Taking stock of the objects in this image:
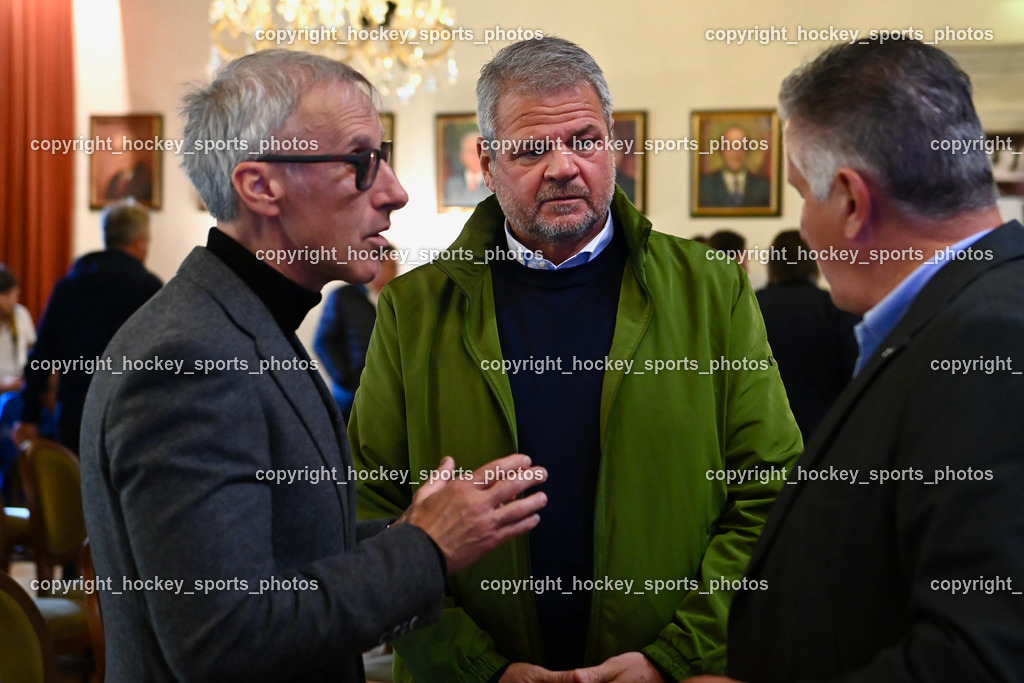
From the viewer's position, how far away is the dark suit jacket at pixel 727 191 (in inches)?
269

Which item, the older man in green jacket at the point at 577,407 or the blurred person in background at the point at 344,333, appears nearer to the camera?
the older man in green jacket at the point at 577,407

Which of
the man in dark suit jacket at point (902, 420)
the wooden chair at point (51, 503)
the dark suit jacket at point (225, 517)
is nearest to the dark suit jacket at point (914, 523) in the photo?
the man in dark suit jacket at point (902, 420)

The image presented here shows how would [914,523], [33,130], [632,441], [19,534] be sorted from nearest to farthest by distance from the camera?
[914,523] < [632,441] < [19,534] < [33,130]

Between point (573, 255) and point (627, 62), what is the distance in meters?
5.37

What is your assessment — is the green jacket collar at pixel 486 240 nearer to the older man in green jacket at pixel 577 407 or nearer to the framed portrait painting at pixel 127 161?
the older man in green jacket at pixel 577 407

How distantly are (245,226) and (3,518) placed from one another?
2.32 m

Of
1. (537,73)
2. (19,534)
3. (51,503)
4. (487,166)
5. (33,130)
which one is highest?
(33,130)

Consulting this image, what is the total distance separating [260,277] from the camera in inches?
55.9

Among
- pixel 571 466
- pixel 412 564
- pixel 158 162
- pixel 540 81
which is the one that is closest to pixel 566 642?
pixel 571 466

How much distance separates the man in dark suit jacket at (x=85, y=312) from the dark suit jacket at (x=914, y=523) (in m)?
3.51

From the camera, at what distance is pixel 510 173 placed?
195 cm

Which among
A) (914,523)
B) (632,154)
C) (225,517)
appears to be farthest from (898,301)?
(632,154)

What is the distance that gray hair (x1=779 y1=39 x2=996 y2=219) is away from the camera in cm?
117

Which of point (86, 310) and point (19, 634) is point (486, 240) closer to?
point (19, 634)
